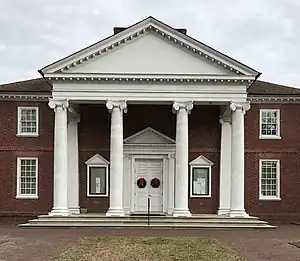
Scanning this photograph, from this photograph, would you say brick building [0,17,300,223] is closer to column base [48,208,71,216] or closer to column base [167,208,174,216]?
column base [167,208,174,216]

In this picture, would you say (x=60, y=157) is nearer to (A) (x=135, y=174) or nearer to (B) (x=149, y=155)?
(A) (x=135, y=174)

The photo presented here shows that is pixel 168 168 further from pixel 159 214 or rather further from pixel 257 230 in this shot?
pixel 257 230

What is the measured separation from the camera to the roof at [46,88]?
34.9 meters

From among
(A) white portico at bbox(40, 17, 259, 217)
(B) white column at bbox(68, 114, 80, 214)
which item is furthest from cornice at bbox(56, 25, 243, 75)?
(B) white column at bbox(68, 114, 80, 214)

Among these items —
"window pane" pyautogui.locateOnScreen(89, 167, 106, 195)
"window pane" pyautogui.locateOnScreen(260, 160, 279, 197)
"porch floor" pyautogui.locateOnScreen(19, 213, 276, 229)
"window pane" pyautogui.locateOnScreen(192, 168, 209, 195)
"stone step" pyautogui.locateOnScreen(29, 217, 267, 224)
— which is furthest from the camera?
"window pane" pyautogui.locateOnScreen(260, 160, 279, 197)

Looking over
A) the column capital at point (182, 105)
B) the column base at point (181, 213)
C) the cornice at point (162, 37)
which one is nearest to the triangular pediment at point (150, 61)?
the cornice at point (162, 37)

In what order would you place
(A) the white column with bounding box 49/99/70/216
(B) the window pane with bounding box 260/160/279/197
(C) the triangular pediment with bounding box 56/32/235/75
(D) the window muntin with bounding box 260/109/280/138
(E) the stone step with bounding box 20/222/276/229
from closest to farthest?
(E) the stone step with bounding box 20/222/276/229, (A) the white column with bounding box 49/99/70/216, (C) the triangular pediment with bounding box 56/32/235/75, (B) the window pane with bounding box 260/160/279/197, (D) the window muntin with bounding box 260/109/280/138

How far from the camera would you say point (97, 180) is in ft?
115

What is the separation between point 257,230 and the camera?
28750 millimetres

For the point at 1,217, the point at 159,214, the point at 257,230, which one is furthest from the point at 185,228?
the point at 1,217

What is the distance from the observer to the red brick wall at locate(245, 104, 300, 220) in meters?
35.2

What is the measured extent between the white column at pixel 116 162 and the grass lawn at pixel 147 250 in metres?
7.92

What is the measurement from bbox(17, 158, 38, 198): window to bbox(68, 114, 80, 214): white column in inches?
75.6

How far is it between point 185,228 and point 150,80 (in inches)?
281
